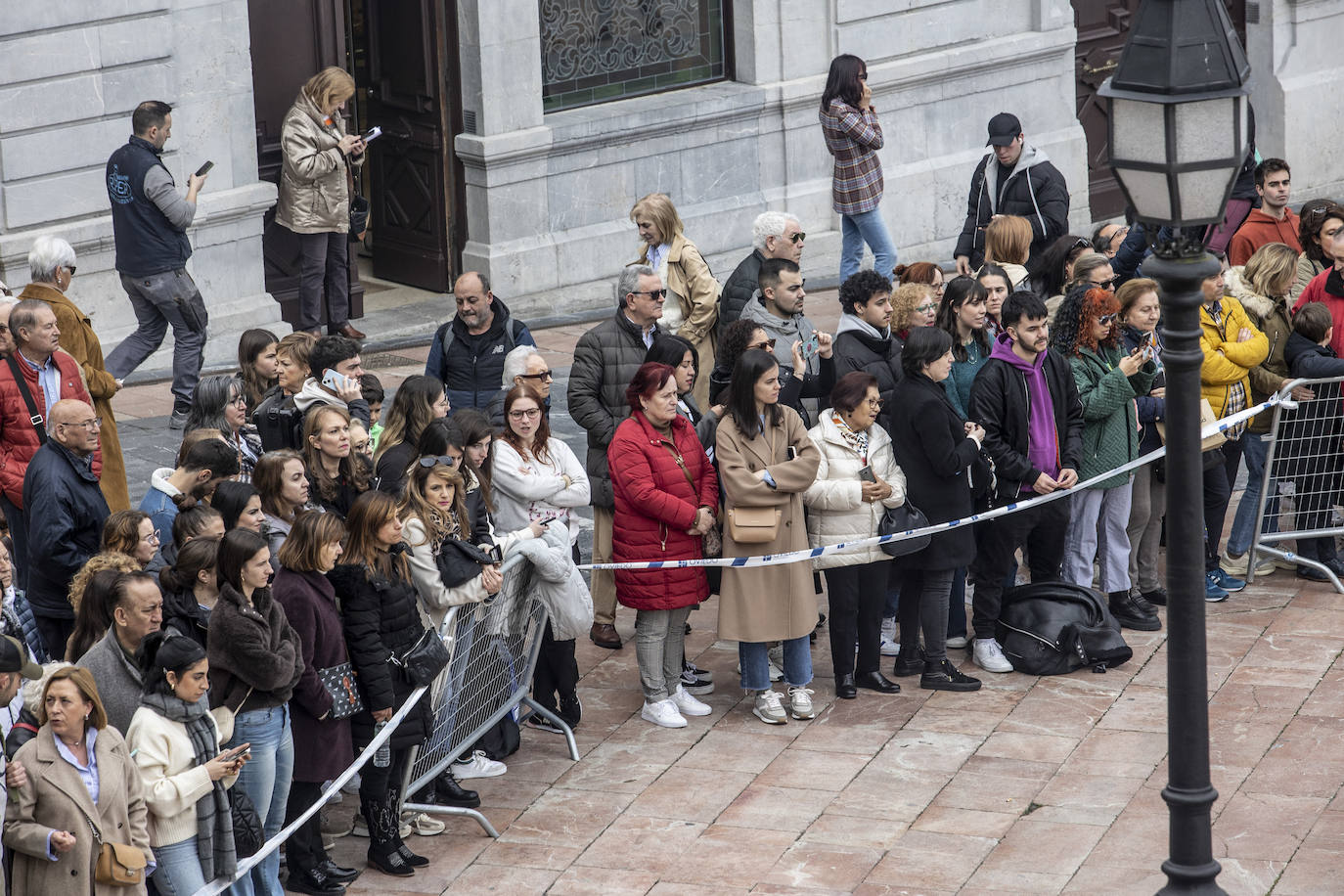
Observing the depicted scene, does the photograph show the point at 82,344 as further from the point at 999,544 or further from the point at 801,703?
the point at 999,544

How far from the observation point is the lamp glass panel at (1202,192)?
268 inches

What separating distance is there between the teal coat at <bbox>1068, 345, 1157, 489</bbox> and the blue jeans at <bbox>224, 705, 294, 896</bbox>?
4374mm

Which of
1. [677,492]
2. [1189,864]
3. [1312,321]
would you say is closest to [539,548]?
[677,492]

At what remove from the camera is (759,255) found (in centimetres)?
1097

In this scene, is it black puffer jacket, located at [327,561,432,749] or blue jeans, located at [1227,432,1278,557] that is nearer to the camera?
black puffer jacket, located at [327,561,432,749]

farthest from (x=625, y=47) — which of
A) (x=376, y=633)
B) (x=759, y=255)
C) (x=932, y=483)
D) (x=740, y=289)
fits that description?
(x=376, y=633)

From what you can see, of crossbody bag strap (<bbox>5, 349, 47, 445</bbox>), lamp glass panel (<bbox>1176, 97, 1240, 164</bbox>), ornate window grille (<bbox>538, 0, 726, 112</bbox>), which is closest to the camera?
lamp glass panel (<bbox>1176, 97, 1240, 164</bbox>)

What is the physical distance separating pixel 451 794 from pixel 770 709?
159cm

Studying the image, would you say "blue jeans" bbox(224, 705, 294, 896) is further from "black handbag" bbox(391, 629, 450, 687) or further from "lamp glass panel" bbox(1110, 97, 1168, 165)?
"lamp glass panel" bbox(1110, 97, 1168, 165)

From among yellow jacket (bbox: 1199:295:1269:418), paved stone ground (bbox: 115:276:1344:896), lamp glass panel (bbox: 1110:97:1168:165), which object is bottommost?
paved stone ground (bbox: 115:276:1344:896)

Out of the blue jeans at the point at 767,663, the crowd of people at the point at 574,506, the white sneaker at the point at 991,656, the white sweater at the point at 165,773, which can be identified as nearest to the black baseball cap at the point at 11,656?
the crowd of people at the point at 574,506

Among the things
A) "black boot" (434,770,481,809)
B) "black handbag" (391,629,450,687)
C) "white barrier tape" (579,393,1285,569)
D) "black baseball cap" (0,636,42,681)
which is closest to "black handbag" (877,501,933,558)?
"white barrier tape" (579,393,1285,569)

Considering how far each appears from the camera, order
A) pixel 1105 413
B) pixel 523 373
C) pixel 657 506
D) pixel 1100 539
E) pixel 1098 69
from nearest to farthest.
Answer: pixel 657 506, pixel 523 373, pixel 1105 413, pixel 1100 539, pixel 1098 69

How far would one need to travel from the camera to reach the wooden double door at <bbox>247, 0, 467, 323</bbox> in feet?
49.1
